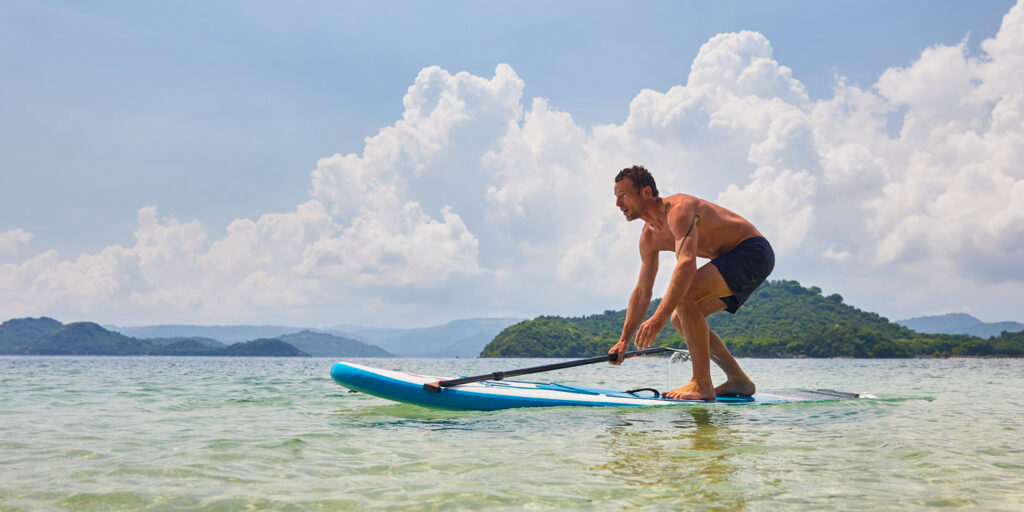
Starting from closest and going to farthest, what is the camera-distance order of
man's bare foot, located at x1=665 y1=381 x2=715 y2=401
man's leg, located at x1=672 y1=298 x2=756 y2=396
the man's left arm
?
the man's left arm
man's bare foot, located at x1=665 y1=381 x2=715 y2=401
man's leg, located at x1=672 y1=298 x2=756 y2=396

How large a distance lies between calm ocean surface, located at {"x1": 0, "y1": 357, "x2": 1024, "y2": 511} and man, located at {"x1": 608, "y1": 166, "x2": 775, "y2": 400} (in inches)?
31.2

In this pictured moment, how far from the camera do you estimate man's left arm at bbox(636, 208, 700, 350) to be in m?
6.18

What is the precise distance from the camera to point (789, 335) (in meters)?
104

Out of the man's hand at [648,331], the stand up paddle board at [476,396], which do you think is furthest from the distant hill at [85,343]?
the man's hand at [648,331]

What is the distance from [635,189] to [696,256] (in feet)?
3.19

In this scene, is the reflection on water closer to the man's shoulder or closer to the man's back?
the man's back

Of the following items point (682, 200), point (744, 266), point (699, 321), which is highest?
point (682, 200)

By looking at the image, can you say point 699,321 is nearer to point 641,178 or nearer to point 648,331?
point 648,331

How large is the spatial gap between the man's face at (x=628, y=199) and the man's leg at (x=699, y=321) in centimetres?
92

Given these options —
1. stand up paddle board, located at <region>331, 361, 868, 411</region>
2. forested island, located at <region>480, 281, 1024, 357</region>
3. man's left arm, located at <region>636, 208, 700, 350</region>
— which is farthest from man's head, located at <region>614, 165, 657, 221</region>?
forested island, located at <region>480, 281, 1024, 357</region>

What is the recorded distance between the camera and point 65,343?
168 meters

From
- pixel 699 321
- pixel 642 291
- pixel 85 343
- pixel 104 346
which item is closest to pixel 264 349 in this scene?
pixel 104 346

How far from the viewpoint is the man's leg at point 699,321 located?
657 centimetres

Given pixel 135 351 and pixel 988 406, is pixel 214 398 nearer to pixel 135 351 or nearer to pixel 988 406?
pixel 988 406
